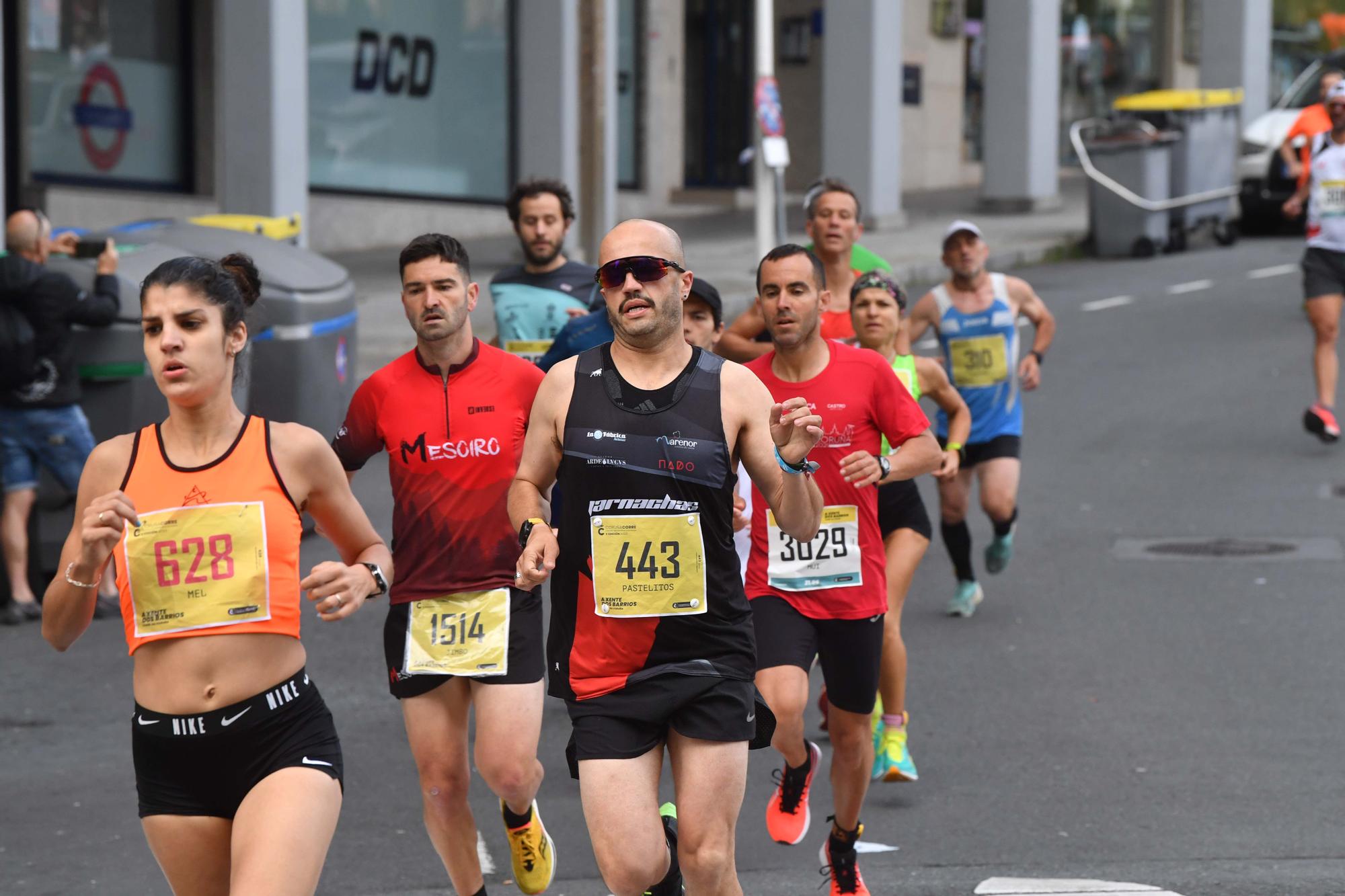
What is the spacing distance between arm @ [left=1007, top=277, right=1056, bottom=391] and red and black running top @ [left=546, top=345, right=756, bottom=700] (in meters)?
4.76

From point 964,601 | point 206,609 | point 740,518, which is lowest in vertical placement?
point 964,601

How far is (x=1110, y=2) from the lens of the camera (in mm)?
40719

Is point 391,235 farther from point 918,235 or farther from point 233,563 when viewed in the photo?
point 233,563

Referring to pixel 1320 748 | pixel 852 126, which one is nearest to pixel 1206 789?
pixel 1320 748

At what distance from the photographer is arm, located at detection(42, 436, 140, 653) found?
3.97 m

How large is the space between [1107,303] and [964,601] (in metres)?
10.5

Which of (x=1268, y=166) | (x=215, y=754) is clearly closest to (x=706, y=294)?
(x=215, y=754)

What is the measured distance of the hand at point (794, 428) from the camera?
459 centimetres

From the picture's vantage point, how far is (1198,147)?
78.1 feet

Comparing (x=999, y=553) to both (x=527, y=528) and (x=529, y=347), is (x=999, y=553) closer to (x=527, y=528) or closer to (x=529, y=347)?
(x=529, y=347)

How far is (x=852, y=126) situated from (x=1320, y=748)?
19095 mm

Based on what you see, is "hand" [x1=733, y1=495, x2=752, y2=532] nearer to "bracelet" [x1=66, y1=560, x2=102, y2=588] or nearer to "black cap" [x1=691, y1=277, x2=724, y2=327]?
"black cap" [x1=691, y1=277, x2=724, y2=327]

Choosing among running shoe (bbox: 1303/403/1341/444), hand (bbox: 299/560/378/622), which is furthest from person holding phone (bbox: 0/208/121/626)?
running shoe (bbox: 1303/403/1341/444)

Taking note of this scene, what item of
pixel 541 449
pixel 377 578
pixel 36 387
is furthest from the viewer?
pixel 36 387
